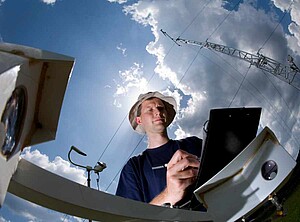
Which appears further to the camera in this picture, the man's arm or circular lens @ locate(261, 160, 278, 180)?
the man's arm

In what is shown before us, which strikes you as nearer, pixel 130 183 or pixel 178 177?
pixel 178 177

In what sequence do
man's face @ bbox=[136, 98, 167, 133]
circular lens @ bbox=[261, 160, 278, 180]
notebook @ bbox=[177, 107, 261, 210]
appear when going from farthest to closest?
man's face @ bbox=[136, 98, 167, 133]
notebook @ bbox=[177, 107, 261, 210]
circular lens @ bbox=[261, 160, 278, 180]

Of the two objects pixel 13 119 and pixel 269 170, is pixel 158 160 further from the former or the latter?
pixel 13 119

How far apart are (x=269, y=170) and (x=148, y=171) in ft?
4.25

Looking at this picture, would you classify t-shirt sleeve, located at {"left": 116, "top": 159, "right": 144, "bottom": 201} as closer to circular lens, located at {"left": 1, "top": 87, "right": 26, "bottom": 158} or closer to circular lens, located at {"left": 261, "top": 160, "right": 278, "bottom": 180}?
circular lens, located at {"left": 261, "top": 160, "right": 278, "bottom": 180}

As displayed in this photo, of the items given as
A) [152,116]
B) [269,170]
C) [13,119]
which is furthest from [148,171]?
[13,119]

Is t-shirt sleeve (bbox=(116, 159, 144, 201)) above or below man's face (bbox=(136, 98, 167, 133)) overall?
below

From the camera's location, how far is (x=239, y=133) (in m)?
1.34

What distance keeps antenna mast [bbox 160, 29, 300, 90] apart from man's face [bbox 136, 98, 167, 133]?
80cm

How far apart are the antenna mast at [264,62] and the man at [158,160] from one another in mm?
821

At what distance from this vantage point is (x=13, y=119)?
462 millimetres

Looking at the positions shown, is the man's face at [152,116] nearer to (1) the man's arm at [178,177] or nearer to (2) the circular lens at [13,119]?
(1) the man's arm at [178,177]

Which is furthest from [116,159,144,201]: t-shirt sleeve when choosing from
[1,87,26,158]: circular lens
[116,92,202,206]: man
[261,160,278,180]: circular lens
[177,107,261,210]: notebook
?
[1,87,26,158]: circular lens

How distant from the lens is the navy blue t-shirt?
1.71 meters
